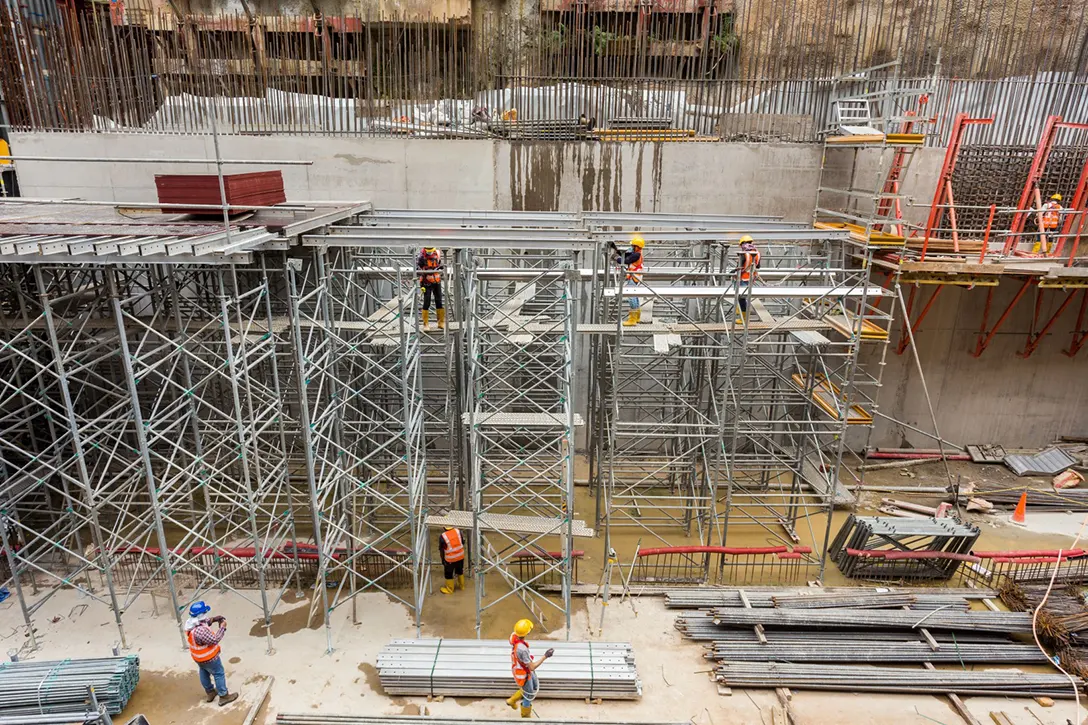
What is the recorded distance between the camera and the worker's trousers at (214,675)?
8.51m

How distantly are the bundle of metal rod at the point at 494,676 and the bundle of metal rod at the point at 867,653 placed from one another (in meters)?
1.62

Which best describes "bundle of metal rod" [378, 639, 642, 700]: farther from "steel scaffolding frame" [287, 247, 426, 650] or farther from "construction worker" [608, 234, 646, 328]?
"construction worker" [608, 234, 646, 328]

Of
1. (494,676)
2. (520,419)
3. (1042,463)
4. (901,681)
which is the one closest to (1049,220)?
(1042,463)

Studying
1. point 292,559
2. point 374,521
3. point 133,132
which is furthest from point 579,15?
point 292,559

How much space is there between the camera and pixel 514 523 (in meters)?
9.98

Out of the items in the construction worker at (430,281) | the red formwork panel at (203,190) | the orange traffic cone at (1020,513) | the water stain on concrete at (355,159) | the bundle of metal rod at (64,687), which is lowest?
the orange traffic cone at (1020,513)

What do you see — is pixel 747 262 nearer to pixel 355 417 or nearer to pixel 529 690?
pixel 529 690

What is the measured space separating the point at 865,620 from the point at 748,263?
6057 millimetres

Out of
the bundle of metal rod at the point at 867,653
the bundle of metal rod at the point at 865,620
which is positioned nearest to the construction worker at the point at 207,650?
the bundle of metal rod at the point at 867,653

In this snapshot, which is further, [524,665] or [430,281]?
[430,281]

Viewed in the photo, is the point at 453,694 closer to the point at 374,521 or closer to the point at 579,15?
the point at 374,521

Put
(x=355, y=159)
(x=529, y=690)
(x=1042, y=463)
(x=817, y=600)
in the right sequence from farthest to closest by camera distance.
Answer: (x=1042, y=463) < (x=355, y=159) < (x=817, y=600) < (x=529, y=690)

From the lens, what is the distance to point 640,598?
10859mm

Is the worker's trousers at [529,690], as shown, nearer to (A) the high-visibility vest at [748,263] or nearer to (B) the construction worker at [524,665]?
(B) the construction worker at [524,665]
